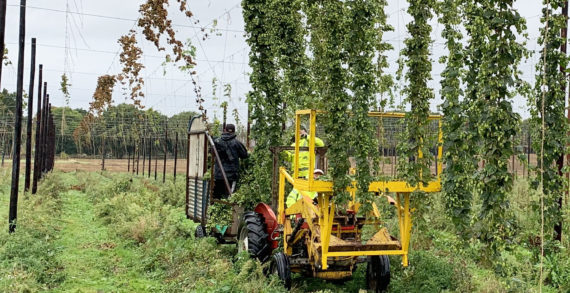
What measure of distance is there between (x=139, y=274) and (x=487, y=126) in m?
5.80

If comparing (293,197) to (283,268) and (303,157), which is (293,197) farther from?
(283,268)

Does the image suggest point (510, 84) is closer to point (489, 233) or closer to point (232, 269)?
point (489, 233)

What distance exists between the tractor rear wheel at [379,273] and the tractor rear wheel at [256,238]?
152 cm

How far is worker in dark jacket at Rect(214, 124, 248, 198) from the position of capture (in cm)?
952

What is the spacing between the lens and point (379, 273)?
732 centimetres

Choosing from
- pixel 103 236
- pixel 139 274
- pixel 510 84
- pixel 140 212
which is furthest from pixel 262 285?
pixel 140 212

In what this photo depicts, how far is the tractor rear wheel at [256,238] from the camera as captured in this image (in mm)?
7797

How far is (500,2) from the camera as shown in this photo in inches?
219

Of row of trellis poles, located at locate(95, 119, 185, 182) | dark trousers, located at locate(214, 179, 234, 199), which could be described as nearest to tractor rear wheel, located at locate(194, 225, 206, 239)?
dark trousers, located at locate(214, 179, 234, 199)

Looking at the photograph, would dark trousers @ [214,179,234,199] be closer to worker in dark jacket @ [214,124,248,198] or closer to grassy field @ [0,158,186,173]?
worker in dark jacket @ [214,124,248,198]

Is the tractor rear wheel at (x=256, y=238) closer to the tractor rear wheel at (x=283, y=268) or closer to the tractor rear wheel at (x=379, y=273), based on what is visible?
the tractor rear wheel at (x=283, y=268)

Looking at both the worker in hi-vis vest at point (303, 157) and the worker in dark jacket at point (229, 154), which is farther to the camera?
the worker in dark jacket at point (229, 154)

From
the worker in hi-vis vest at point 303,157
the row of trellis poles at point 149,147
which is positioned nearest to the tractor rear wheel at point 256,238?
the worker in hi-vis vest at point 303,157

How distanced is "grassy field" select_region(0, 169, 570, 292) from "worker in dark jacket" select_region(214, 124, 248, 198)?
117cm
